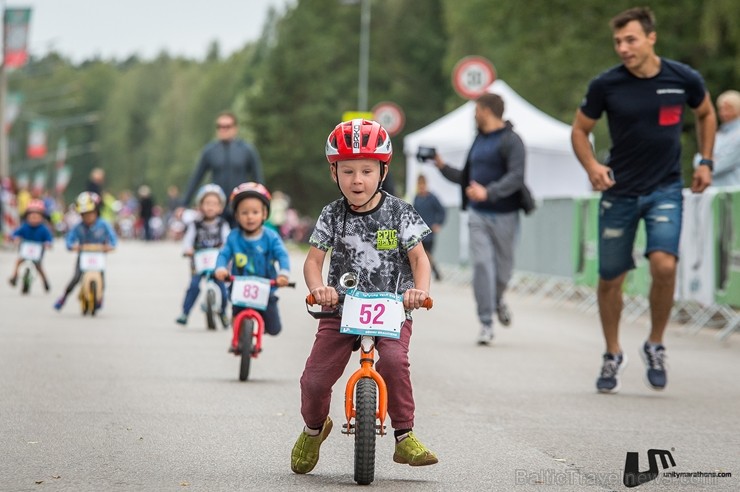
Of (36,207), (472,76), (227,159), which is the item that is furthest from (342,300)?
(472,76)

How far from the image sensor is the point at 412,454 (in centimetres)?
698

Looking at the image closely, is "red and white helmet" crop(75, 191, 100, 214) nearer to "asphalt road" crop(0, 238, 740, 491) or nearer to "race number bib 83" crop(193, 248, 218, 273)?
"asphalt road" crop(0, 238, 740, 491)

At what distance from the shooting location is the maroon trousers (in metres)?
7.04

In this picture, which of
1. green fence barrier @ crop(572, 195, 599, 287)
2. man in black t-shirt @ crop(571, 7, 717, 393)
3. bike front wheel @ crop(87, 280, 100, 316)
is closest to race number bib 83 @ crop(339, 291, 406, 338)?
man in black t-shirt @ crop(571, 7, 717, 393)

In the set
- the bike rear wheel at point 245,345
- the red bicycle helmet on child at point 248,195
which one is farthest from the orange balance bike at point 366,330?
the red bicycle helmet on child at point 248,195

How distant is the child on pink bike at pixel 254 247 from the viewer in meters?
11.9

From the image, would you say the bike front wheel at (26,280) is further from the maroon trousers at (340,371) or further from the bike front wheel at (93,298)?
the maroon trousers at (340,371)

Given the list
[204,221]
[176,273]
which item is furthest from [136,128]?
[204,221]

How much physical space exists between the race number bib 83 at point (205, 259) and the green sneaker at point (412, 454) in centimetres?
919

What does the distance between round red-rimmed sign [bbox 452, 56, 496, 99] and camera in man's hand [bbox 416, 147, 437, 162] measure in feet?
45.5

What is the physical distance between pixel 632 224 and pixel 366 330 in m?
3.86

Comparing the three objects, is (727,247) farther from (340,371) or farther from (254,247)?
(340,371)

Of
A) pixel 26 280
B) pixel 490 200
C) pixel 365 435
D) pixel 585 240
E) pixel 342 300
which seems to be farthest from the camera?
pixel 26 280

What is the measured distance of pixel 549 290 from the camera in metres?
23.6
